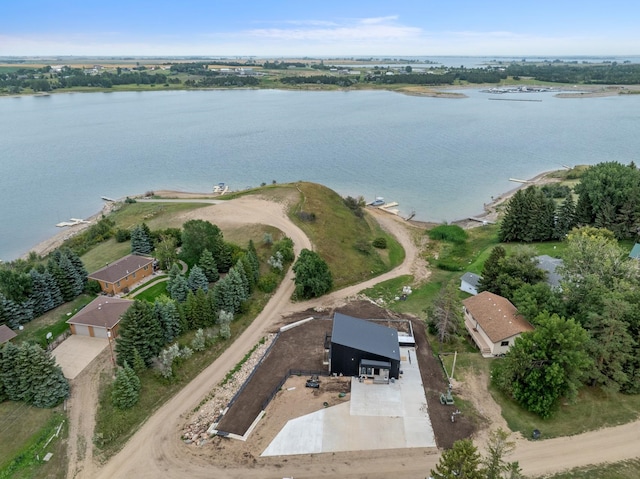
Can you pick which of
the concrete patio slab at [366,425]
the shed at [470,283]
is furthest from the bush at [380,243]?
the concrete patio slab at [366,425]

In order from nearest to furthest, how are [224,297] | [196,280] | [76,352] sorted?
[76,352], [224,297], [196,280]

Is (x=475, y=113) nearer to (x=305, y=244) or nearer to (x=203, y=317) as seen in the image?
(x=305, y=244)

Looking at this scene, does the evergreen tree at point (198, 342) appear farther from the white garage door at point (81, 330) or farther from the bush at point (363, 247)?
the bush at point (363, 247)

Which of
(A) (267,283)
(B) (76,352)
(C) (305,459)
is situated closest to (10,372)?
(B) (76,352)

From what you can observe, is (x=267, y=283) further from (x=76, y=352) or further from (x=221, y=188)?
(x=221, y=188)

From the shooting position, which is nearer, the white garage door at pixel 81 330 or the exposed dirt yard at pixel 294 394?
the exposed dirt yard at pixel 294 394

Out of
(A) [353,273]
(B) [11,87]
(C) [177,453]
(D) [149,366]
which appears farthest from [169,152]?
(B) [11,87]

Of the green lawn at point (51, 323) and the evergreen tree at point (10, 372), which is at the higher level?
the evergreen tree at point (10, 372)
